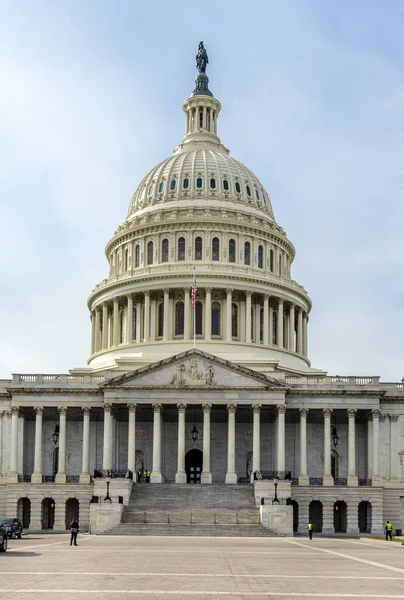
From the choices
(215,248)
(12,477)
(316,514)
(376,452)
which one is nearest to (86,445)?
(12,477)

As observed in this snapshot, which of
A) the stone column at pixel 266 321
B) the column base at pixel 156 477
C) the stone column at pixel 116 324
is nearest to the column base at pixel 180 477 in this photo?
the column base at pixel 156 477

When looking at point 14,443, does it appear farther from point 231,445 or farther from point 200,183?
point 200,183

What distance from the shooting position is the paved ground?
2669 centimetres

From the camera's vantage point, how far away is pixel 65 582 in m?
29.2

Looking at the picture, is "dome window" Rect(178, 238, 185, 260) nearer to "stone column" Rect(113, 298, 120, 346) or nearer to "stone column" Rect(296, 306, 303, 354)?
"stone column" Rect(113, 298, 120, 346)

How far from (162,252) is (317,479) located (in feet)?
114

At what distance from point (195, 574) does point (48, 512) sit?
6044 centimetres

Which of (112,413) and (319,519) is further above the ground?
(112,413)

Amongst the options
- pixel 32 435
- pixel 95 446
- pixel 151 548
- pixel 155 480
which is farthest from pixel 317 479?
pixel 151 548

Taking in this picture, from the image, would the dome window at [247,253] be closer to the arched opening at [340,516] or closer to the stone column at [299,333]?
the stone column at [299,333]

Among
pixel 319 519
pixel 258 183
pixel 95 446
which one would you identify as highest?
pixel 258 183

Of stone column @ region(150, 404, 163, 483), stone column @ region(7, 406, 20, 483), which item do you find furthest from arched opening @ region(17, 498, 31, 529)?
stone column @ region(150, 404, 163, 483)

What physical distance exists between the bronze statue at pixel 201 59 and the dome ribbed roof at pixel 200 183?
15956 millimetres

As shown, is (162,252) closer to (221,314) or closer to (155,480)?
(221,314)
